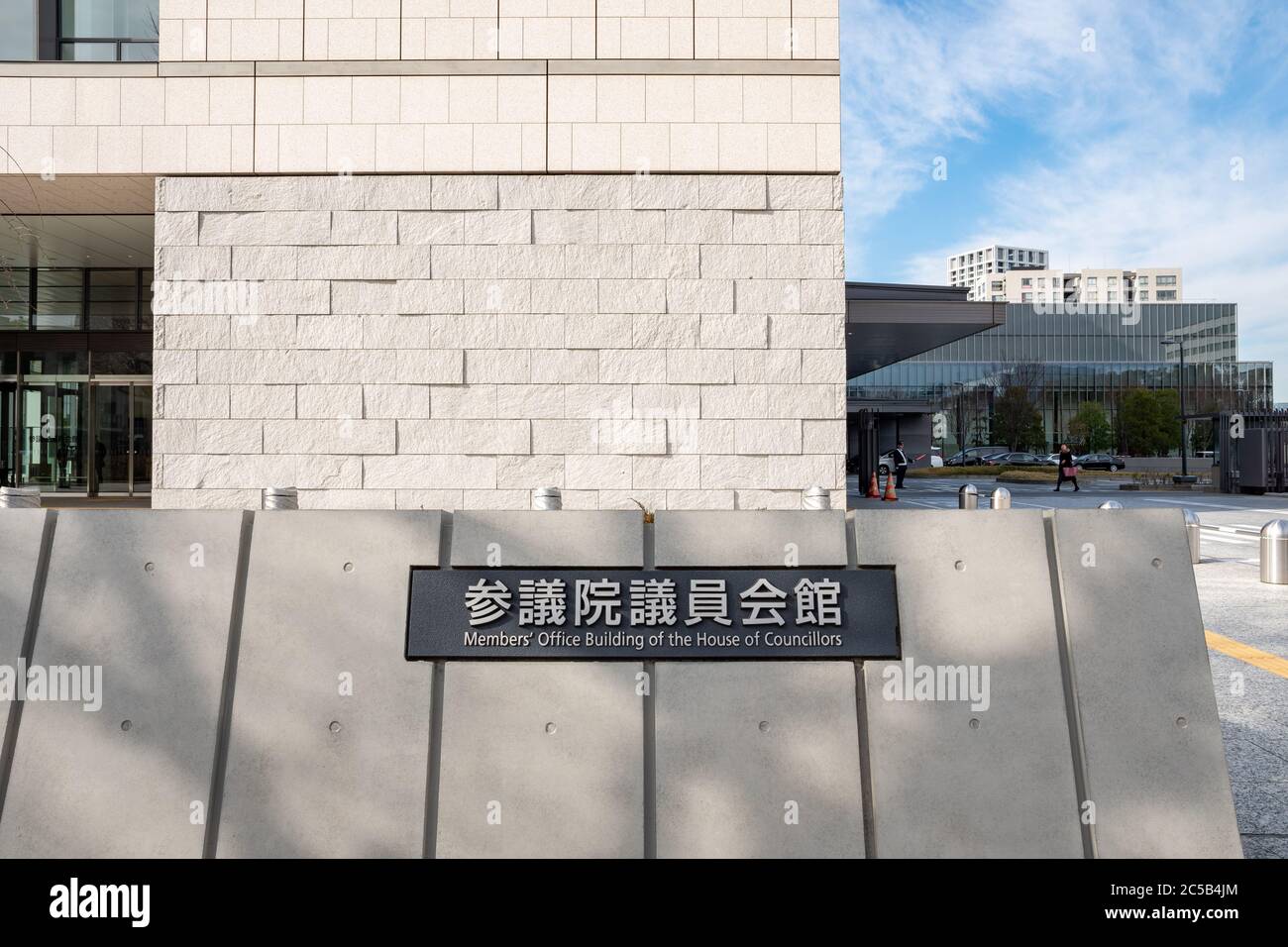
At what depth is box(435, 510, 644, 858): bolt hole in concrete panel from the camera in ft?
10.4

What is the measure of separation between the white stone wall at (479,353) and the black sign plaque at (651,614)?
4.98 m

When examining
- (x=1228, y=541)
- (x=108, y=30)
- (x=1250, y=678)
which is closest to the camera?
(x=1250, y=678)

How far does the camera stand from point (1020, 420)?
239ft

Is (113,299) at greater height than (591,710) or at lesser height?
greater

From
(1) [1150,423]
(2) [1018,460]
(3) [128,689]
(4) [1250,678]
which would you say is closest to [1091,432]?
(1) [1150,423]

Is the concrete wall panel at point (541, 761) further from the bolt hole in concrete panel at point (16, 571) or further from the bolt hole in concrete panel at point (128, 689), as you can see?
the bolt hole in concrete panel at point (16, 571)

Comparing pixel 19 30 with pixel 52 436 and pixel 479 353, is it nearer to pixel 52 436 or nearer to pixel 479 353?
pixel 479 353

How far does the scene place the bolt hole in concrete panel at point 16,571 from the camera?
342 centimetres

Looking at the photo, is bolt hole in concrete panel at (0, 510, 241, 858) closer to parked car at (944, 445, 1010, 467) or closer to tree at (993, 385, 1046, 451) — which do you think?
parked car at (944, 445, 1010, 467)

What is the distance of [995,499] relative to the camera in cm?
987

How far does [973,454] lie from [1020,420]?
5097mm

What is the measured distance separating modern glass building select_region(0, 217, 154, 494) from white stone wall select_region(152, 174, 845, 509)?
9881mm
